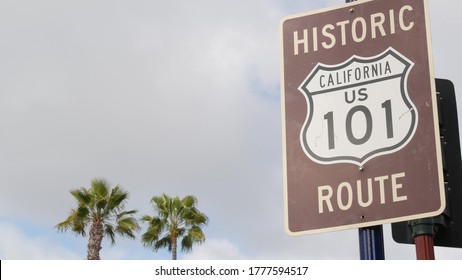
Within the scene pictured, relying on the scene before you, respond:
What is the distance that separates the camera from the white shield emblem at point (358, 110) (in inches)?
193

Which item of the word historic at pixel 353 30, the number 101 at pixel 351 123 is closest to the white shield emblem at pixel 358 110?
the number 101 at pixel 351 123

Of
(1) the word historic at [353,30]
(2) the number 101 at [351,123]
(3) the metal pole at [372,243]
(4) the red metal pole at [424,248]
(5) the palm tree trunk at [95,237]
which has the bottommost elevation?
(4) the red metal pole at [424,248]

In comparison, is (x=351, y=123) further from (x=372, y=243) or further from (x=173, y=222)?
(x=173, y=222)

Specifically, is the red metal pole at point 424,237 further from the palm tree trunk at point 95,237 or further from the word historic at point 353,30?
the palm tree trunk at point 95,237

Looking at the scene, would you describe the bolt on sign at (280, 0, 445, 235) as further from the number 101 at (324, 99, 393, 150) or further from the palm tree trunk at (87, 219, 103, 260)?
the palm tree trunk at (87, 219, 103, 260)

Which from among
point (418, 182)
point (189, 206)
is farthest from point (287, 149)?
point (189, 206)

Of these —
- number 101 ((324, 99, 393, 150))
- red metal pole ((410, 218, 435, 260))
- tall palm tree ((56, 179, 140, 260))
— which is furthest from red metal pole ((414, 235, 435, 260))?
tall palm tree ((56, 179, 140, 260))

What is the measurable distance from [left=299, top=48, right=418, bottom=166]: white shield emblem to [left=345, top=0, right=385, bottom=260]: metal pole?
1.54ft

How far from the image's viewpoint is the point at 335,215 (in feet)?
16.1

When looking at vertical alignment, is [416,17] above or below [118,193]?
below
